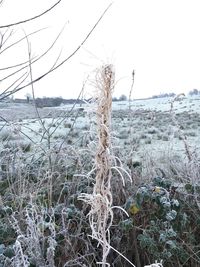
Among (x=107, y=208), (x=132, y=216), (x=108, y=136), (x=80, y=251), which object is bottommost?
(x=80, y=251)

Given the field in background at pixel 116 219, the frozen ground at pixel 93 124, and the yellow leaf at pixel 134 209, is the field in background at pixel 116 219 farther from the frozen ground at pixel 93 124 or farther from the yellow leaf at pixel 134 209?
the frozen ground at pixel 93 124

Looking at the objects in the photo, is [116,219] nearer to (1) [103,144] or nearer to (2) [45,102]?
(1) [103,144]

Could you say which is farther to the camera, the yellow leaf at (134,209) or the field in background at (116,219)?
the yellow leaf at (134,209)

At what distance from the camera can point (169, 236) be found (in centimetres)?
259

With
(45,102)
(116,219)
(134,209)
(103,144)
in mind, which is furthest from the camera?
(45,102)

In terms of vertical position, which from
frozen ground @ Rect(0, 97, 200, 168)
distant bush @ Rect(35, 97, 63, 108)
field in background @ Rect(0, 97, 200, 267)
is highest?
distant bush @ Rect(35, 97, 63, 108)

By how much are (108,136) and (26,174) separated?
243cm

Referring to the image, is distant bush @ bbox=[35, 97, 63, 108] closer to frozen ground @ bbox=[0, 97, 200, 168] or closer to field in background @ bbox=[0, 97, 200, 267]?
frozen ground @ bbox=[0, 97, 200, 168]

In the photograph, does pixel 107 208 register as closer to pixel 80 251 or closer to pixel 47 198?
pixel 80 251

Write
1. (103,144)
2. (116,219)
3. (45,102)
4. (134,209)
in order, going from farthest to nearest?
(45,102) < (116,219) < (134,209) < (103,144)

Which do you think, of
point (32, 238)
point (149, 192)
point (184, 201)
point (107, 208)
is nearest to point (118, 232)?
point (149, 192)

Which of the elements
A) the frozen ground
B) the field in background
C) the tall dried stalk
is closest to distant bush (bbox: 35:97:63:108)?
the frozen ground

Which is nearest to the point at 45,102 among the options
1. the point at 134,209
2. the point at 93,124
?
the point at 134,209

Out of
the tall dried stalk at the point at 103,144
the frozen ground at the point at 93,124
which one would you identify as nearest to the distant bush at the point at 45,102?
the frozen ground at the point at 93,124
